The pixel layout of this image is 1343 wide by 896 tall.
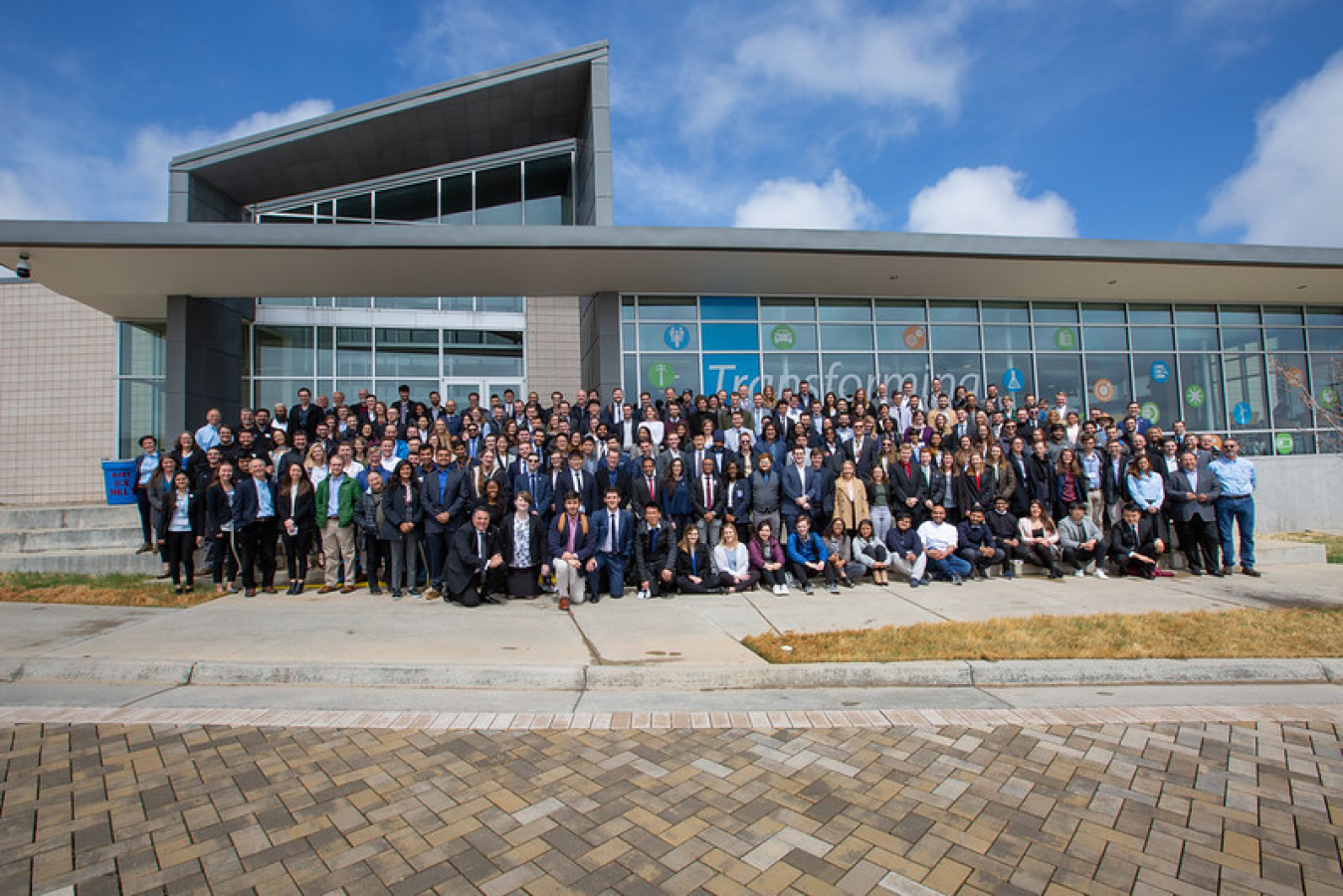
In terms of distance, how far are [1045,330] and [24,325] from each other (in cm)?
2569

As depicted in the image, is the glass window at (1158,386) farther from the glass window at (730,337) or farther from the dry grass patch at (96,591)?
the dry grass patch at (96,591)

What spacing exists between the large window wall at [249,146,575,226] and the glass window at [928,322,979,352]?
10.4 meters

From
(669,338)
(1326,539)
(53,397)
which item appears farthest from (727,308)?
(53,397)

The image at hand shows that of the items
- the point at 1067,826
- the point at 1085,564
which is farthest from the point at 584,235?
the point at 1067,826

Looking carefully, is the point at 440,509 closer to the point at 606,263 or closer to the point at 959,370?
the point at 606,263

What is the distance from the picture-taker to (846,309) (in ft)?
53.7

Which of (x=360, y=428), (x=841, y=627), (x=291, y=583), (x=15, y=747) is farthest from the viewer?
(x=360, y=428)

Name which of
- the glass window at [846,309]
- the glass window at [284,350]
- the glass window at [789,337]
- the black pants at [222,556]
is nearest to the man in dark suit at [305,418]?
the black pants at [222,556]

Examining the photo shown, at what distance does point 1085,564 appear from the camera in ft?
33.7

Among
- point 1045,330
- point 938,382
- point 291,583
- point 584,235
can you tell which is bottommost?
point 291,583

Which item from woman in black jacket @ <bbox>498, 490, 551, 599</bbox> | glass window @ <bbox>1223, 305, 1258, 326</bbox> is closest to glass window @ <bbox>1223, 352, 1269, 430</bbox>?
glass window @ <bbox>1223, 305, 1258, 326</bbox>

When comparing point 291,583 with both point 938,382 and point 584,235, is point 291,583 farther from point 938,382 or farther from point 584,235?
point 938,382

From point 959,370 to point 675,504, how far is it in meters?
10.4

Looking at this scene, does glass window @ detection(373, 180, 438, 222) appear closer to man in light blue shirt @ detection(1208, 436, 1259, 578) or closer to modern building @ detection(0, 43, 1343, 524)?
modern building @ detection(0, 43, 1343, 524)
